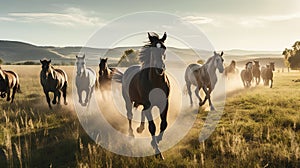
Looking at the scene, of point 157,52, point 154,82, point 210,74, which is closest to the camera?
point 157,52

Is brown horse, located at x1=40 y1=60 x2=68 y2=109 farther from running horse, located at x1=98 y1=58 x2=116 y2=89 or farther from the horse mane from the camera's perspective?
the horse mane

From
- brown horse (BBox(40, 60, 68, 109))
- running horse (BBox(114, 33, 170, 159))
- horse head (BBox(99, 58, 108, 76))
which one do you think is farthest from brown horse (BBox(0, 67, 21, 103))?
running horse (BBox(114, 33, 170, 159))

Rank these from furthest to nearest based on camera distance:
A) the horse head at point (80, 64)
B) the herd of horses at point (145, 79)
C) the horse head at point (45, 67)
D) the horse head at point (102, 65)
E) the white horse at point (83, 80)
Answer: the white horse at point (83, 80) → the horse head at point (80, 64) → the horse head at point (102, 65) → the horse head at point (45, 67) → the herd of horses at point (145, 79)

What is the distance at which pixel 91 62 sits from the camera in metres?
14.3

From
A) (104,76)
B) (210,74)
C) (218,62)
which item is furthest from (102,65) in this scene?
(218,62)

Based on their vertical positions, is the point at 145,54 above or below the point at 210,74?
above

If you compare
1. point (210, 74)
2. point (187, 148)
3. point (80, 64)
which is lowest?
point (187, 148)

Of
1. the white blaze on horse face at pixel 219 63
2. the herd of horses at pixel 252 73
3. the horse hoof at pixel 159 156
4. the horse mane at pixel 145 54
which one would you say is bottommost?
the horse hoof at pixel 159 156

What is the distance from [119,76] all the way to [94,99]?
438 centimetres

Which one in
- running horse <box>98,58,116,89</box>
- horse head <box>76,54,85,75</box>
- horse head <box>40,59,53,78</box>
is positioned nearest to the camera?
horse head <box>40,59,53,78</box>

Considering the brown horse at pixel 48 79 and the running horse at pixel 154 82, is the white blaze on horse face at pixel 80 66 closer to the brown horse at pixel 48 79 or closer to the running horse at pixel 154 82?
the brown horse at pixel 48 79

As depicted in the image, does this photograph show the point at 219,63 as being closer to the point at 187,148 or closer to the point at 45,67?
the point at 187,148

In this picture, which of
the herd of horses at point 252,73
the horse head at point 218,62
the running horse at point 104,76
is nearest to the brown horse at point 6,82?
the running horse at point 104,76

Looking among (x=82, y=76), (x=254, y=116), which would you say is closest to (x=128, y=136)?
(x=254, y=116)
